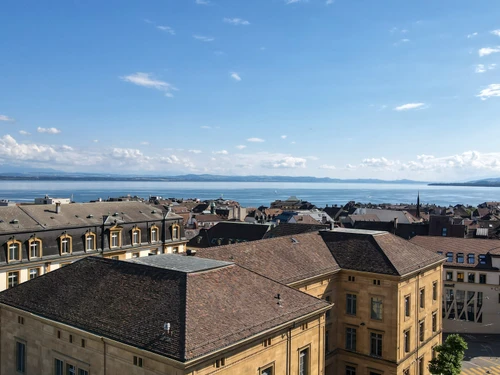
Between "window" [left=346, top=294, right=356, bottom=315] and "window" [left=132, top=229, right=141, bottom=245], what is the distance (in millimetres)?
30813

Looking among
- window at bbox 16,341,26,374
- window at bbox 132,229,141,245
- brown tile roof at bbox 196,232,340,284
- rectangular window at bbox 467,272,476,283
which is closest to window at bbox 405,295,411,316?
brown tile roof at bbox 196,232,340,284

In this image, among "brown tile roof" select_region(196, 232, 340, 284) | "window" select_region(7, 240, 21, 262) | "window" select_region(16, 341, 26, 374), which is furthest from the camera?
"window" select_region(7, 240, 21, 262)

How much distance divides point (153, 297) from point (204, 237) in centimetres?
4661

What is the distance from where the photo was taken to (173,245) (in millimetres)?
64188

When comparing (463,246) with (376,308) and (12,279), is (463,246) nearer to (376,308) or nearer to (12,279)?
(376,308)

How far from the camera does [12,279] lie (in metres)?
46.0

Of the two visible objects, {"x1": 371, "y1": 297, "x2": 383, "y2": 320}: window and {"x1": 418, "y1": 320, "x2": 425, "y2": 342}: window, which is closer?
{"x1": 371, "y1": 297, "x2": 383, "y2": 320}: window

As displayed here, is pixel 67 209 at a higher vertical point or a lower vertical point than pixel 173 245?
higher

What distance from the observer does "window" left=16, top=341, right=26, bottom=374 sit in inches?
1033

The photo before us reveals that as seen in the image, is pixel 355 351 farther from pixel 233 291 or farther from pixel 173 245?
pixel 173 245

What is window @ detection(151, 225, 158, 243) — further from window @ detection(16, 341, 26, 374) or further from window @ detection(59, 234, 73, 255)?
window @ detection(16, 341, 26, 374)

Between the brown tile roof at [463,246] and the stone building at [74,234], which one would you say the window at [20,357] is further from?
the brown tile roof at [463,246]

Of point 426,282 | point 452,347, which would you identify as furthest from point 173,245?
point 452,347

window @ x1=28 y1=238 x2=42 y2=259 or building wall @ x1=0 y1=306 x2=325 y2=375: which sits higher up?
window @ x1=28 y1=238 x2=42 y2=259
